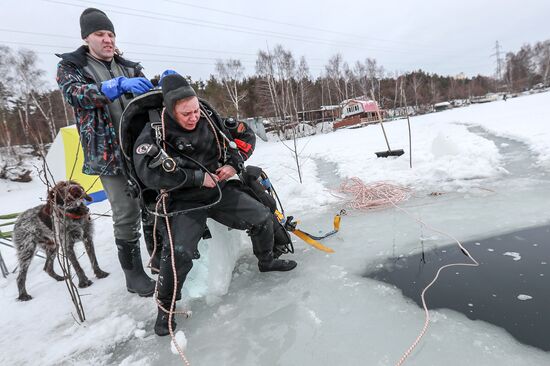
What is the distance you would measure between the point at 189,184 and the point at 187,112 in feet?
1.57

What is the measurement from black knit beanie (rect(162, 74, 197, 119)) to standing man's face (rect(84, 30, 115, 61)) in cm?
68

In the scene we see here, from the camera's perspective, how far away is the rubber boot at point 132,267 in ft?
7.82

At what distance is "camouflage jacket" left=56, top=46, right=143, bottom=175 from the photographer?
207 cm

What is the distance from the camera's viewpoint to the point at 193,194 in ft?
6.91

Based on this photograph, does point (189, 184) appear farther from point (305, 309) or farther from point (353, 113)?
point (353, 113)

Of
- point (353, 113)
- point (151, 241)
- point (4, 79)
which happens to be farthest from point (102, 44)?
point (353, 113)

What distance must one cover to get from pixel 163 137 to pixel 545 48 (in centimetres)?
7795

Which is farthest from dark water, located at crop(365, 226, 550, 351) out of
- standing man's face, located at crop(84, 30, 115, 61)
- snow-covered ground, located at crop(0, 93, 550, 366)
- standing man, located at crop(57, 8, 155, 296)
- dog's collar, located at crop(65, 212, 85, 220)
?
standing man's face, located at crop(84, 30, 115, 61)

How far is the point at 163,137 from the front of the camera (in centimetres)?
204

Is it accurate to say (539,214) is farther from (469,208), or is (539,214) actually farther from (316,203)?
(316,203)

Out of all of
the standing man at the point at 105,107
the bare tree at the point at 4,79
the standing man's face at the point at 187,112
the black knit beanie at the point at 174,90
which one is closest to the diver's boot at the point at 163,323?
the standing man at the point at 105,107

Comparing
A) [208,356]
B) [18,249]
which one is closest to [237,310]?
[208,356]

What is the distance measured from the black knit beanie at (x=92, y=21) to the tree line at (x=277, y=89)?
79cm

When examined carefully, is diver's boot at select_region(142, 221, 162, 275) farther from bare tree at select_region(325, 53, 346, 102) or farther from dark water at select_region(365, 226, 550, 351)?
bare tree at select_region(325, 53, 346, 102)
